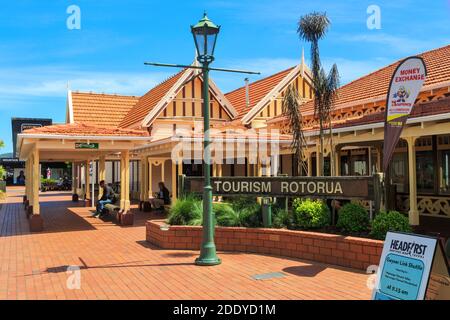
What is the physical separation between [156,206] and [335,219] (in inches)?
381

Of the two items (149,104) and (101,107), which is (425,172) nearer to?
(149,104)

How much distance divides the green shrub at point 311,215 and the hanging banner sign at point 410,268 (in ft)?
13.1

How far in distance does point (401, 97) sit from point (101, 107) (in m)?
23.3

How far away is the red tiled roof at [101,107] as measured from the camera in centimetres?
2689

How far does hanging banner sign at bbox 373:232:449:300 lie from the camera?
4.25 meters

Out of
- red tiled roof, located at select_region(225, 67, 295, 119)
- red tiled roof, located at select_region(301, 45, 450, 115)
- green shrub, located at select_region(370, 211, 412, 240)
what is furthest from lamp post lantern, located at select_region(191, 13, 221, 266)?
red tiled roof, located at select_region(225, 67, 295, 119)

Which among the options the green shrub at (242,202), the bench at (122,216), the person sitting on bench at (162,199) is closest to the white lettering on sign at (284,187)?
the green shrub at (242,202)

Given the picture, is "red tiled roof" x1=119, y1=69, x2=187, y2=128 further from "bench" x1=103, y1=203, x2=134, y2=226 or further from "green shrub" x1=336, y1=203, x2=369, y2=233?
"green shrub" x1=336, y1=203, x2=369, y2=233

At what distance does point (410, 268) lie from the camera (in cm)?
440

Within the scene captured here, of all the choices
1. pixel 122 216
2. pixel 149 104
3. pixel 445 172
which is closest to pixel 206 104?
pixel 122 216

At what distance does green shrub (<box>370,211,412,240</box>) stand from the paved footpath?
2.51ft
